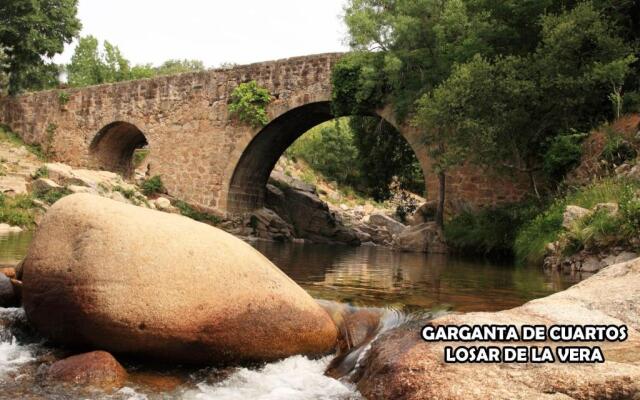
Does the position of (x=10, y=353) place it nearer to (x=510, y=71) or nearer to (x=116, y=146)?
(x=510, y=71)

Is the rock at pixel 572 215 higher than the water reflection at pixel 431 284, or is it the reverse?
the rock at pixel 572 215

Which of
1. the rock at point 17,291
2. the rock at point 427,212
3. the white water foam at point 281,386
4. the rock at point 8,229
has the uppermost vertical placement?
the rock at point 427,212

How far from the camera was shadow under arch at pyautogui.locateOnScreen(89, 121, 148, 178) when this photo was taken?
21250 mm

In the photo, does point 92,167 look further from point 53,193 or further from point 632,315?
point 632,315

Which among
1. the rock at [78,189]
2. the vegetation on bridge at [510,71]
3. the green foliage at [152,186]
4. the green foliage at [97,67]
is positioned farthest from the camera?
the green foliage at [97,67]

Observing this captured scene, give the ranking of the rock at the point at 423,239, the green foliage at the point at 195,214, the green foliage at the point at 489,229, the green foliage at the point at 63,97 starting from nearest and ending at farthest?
the green foliage at the point at 489,229 → the rock at the point at 423,239 → the green foliage at the point at 195,214 → the green foliage at the point at 63,97

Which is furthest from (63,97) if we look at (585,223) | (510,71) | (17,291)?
(585,223)

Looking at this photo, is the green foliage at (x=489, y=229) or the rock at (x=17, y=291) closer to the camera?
the rock at (x=17, y=291)

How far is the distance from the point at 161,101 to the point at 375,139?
7405 mm

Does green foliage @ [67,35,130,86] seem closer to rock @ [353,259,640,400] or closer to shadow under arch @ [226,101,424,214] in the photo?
shadow under arch @ [226,101,424,214]

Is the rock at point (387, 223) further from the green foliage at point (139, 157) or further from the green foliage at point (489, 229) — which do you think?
the green foliage at point (139, 157)

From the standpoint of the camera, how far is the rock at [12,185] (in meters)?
14.5

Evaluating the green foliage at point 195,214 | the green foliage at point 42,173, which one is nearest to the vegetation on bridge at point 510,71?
the green foliage at point 195,214

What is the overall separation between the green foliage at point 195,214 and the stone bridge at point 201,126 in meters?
0.24
